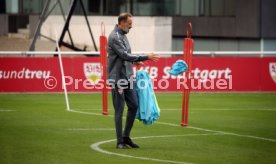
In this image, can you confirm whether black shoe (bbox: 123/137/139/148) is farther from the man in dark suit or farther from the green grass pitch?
the green grass pitch

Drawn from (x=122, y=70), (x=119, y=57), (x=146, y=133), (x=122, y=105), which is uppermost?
(x=119, y=57)

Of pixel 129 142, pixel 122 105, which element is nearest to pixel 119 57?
pixel 122 105

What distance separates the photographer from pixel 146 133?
720 inches

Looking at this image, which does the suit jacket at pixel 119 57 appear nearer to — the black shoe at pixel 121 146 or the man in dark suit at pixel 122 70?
the man in dark suit at pixel 122 70

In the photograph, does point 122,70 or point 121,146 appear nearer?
point 121,146

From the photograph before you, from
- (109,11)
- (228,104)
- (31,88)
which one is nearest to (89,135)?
(228,104)

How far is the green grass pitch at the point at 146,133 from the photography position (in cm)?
1429

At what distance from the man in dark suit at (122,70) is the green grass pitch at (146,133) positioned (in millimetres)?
406

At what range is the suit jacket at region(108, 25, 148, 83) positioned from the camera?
15328mm

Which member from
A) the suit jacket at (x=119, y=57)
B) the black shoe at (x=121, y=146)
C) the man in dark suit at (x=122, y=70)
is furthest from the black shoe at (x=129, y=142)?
the suit jacket at (x=119, y=57)

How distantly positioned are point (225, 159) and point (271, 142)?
2.83 metres

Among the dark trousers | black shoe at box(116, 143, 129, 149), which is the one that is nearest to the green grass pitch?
black shoe at box(116, 143, 129, 149)

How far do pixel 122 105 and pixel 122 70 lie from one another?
23.1 inches

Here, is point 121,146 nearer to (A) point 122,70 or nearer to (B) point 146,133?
(A) point 122,70
